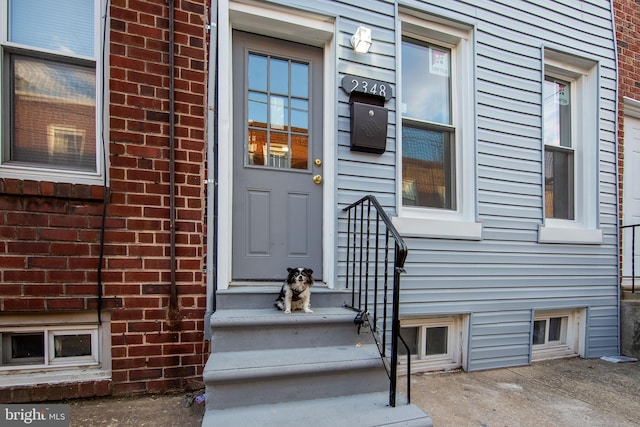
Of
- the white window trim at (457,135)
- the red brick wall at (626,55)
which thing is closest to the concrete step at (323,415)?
the white window trim at (457,135)

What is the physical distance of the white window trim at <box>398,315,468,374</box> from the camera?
122 inches

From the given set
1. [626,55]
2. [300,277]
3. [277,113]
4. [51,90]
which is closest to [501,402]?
[300,277]

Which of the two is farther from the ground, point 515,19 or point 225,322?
point 515,19

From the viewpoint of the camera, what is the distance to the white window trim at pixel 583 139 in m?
3.70

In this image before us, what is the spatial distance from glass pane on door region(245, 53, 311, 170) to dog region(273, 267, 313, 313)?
100 centimetres

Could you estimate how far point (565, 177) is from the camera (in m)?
3.91

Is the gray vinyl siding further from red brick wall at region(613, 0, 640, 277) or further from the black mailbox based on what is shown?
red brick wall at region(613, 0, 640, 277)

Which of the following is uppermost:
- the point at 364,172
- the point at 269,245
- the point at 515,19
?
the point at 515,19

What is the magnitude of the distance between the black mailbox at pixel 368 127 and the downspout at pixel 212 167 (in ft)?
3.70

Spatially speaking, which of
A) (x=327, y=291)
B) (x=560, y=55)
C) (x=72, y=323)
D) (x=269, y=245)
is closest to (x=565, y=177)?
(x=560, y=55)

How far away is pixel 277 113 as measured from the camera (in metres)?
2.93

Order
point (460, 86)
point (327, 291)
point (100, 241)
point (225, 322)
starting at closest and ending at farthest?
point (225, 322) < point (100, 241) < point (327, 291) < point (460, 86)

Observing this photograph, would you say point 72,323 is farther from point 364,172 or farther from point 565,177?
point 565,177

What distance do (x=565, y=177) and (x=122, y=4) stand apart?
465 cm
